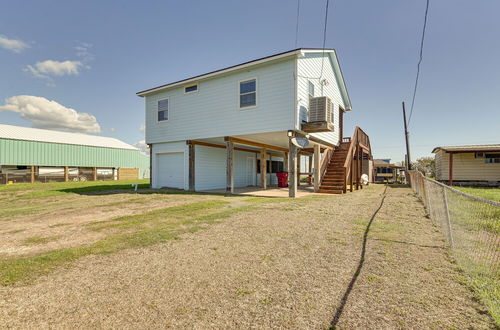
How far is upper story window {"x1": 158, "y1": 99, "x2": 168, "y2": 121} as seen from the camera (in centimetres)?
1505

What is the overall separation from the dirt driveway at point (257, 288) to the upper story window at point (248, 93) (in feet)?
27.7

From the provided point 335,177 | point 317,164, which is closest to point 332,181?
point 335,177

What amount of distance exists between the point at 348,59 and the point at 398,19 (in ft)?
14.7

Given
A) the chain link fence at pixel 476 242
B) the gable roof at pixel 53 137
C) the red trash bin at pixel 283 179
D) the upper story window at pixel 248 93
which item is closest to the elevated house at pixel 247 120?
the upper story window at pixel 248 93

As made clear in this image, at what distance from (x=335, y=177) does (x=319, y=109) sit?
412cm

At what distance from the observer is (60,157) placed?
26594mm

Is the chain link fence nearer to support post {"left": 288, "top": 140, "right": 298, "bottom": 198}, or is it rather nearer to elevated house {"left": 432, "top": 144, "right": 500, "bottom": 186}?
support post {"left": 288, "top": 140, "right": 298, "bottom": 198}

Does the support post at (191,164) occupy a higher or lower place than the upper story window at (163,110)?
lower

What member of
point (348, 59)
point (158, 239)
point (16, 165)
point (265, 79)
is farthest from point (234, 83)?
point (16, 165)

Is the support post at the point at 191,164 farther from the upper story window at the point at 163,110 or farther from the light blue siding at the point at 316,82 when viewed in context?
the light blue siding at the point at 316,82

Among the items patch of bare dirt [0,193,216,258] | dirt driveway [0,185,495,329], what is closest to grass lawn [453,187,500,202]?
dirt driveway [0,185,495,329]

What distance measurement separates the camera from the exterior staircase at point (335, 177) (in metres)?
12.6

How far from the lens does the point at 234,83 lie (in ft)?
40.0

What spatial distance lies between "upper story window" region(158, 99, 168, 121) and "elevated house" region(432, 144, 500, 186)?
20567mm
